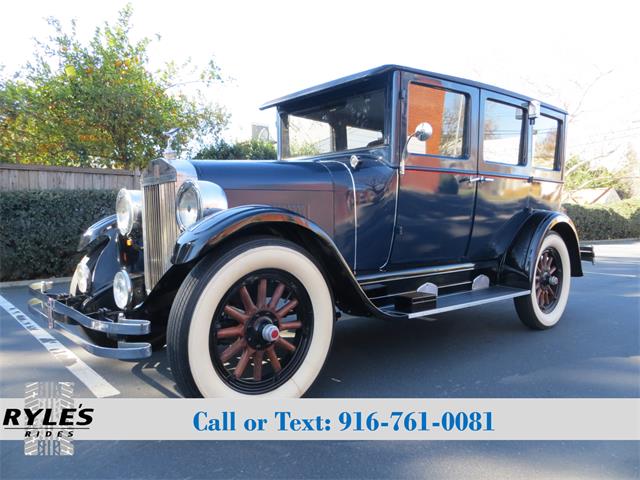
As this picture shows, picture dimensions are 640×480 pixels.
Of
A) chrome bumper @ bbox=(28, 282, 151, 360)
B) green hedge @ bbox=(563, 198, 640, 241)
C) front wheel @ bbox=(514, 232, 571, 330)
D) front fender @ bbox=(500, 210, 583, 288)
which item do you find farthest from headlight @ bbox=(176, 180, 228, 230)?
green hedge @ bbox=(563, 198, 640, 241)

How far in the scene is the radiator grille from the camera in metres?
2.50

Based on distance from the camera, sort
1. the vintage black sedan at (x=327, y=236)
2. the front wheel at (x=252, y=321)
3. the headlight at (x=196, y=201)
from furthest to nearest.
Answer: the headlight at (x=196, y=201)
the vintage black sedan at (x=327, y=236)
the front wheel at (x=252, y=321)

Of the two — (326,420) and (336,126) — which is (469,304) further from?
(336,126)

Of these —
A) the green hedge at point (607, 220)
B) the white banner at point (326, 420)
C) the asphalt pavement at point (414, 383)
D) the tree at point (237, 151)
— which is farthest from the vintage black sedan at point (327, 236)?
the green hedge at point (607, 220)

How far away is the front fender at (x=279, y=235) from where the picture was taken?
198 cm

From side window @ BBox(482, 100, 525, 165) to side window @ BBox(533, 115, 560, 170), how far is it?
22cm

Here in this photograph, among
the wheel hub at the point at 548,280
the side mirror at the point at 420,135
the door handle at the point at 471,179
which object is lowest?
the wheel hub at the point at 548,280

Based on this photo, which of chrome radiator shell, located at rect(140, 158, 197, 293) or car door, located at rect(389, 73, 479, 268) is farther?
car door, located at rect(389, 73, 479, 268)

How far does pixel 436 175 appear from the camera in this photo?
3.14 m

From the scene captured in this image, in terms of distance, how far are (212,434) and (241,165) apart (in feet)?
4.93

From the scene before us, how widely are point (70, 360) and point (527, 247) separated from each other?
3.55m

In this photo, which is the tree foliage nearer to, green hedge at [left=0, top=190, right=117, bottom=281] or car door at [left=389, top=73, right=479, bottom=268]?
car door at [left=389, top=73, right=479, bottom=268]

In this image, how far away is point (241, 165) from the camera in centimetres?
267

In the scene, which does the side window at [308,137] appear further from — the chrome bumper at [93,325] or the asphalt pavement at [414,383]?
the chrome bumper at [93,325]
